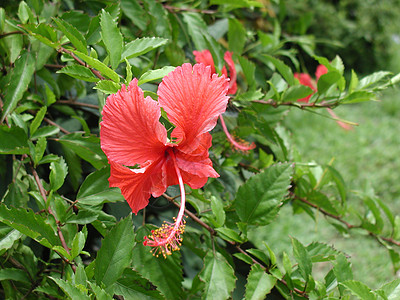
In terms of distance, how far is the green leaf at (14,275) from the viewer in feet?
2.59

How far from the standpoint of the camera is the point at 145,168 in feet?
2.20

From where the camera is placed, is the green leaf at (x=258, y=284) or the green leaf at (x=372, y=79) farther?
the green leaf at (x=372, y=79)

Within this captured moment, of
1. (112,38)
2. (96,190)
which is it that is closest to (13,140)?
(96,190)

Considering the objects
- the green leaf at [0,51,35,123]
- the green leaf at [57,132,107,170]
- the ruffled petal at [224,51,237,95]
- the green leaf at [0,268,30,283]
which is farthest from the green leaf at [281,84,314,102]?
the green leaf at [0,268,30,283]

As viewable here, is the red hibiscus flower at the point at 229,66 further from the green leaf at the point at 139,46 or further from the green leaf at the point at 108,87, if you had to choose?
the green leaf at the point at 108,87

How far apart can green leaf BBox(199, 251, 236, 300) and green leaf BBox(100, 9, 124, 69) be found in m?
0.44

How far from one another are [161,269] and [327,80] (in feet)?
1.95

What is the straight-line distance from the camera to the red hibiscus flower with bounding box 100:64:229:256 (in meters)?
0.61

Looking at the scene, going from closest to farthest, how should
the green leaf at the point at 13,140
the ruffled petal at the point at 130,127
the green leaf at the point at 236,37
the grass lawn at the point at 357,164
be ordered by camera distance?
1. the ruffled petal at the point at 130,127
2. the green leaf at the point at 13,140
3. the green leaf at the point at 236,37
4. the grass lawn at the point at 357,164

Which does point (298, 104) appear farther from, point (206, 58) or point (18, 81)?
point (18, 81)

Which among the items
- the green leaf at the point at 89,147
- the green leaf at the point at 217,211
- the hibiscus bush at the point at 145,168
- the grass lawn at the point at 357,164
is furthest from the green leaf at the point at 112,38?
the grass lawn at the point at 357,164

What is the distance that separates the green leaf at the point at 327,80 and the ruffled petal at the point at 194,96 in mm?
447

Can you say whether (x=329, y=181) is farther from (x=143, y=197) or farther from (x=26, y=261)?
(x=26, y=261)

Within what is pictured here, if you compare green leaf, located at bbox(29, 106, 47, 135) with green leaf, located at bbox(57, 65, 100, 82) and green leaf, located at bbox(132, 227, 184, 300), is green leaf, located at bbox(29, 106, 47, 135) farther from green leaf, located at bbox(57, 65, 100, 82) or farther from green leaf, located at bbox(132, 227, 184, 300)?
green leaf, located at bbox(132, 227, 184, 300)
